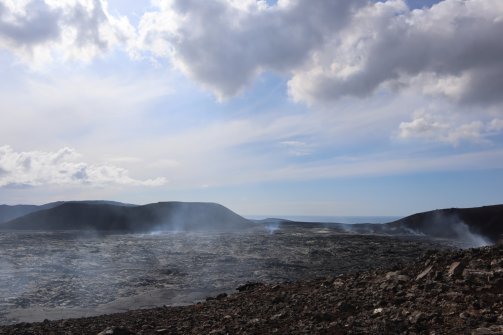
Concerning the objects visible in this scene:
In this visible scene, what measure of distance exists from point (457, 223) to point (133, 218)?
166 feet

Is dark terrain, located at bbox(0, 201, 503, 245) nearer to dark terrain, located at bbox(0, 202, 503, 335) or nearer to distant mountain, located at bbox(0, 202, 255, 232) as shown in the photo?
distant mountain, located at bbox(0, 202, 255, 232)

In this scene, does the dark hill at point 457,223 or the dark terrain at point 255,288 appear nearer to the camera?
the dark terrain at point 255,288

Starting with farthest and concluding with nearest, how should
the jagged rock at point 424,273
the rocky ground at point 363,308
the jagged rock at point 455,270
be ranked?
the jagged rock at point 424,273, the jagged rock at point 455,270, the rocky ground at point 363,308

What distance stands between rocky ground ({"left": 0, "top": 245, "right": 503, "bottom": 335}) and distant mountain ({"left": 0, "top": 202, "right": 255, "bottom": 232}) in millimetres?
55715

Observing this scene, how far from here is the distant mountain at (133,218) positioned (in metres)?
66.8

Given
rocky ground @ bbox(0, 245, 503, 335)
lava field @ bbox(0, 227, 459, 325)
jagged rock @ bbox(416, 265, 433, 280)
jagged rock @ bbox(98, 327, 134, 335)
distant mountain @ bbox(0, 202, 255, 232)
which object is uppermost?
distant mountain @ bbox(0, 202, 255, 232)

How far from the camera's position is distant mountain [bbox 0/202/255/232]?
66750 mm

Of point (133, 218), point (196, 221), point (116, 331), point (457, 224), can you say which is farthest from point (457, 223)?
point (116, 331)

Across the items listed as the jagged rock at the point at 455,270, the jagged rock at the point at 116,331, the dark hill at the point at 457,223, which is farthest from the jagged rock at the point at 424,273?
the dark hill at the point at 457,223

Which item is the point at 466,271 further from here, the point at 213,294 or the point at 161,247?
the point at 161,247

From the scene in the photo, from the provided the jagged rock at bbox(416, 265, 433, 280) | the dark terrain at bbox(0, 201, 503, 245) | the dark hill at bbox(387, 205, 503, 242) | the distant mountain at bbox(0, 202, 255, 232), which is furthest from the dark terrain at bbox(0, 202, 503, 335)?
the distant mountain at bbox(0, 202, 255, 232)

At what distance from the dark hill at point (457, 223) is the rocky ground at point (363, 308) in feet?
131

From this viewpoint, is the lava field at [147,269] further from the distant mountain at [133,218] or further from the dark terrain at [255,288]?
the distant mountain at [133,218]

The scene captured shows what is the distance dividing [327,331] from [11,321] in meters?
10.1
